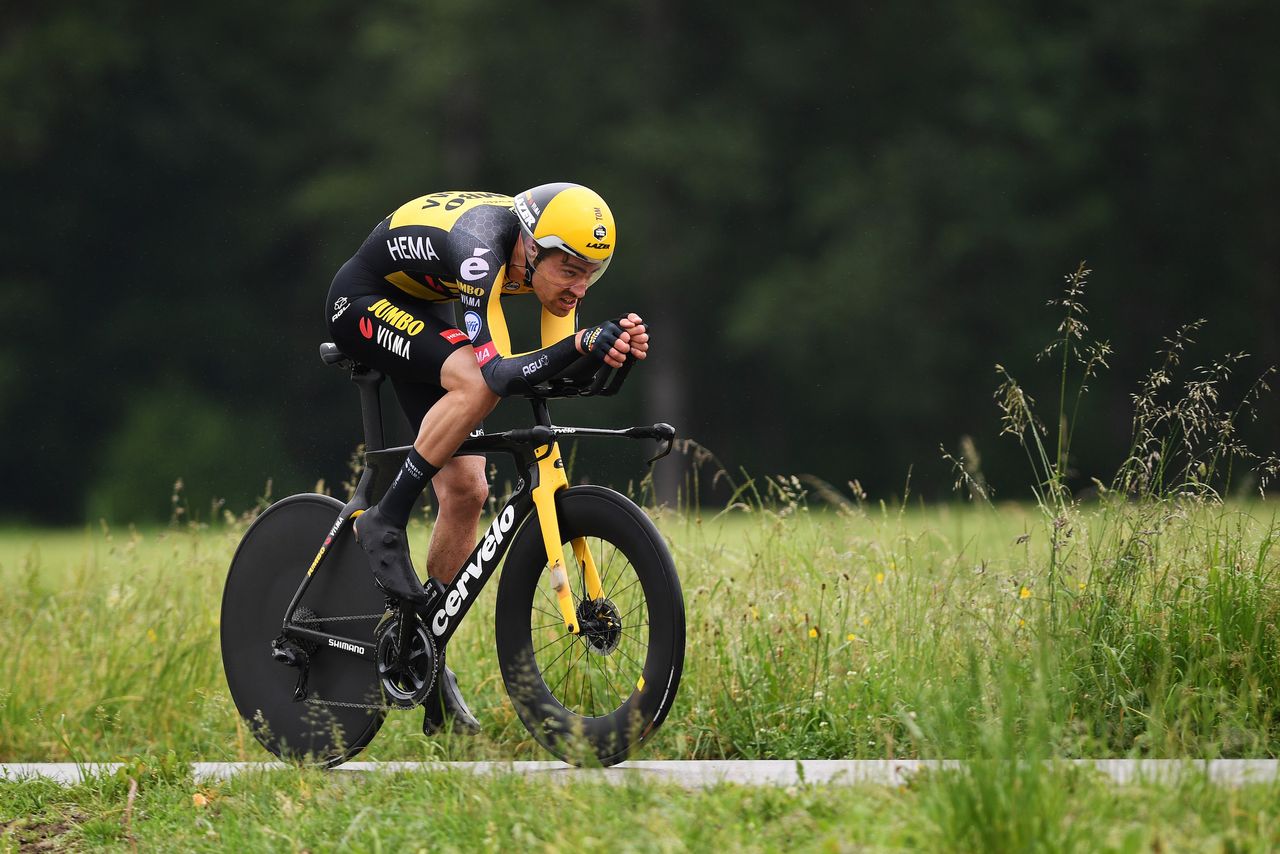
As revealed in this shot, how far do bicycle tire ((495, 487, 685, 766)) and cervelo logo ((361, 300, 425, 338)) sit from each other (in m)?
0.87

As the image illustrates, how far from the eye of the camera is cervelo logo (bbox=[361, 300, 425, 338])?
577 cm

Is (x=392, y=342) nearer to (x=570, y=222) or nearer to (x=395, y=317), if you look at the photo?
(x=395, y=317)

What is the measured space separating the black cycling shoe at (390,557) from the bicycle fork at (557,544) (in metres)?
0.59

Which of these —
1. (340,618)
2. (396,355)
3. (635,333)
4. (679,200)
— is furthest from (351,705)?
(679,200)

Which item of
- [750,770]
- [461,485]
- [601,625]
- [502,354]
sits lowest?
[750,770]

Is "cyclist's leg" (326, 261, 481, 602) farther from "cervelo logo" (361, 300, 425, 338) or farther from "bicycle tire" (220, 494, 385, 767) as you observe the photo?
"bicycle tire" (220, 494, 385, 767)

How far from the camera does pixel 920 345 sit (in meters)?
26.9

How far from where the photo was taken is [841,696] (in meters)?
5.83

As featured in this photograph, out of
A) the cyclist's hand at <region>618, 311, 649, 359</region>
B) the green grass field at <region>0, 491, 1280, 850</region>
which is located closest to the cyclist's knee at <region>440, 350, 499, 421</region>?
the cyclist's hand at <region>618, 311, 649, 359</region>

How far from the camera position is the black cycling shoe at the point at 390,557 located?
5641 mm

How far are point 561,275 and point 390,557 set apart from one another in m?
1.21

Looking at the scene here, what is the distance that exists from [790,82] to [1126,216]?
6.60 metres

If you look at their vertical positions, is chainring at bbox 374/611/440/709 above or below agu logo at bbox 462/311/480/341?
below

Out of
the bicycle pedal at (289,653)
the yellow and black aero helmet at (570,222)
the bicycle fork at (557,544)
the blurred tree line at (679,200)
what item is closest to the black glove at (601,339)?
the yellow and black aero helmet at (570,222)
